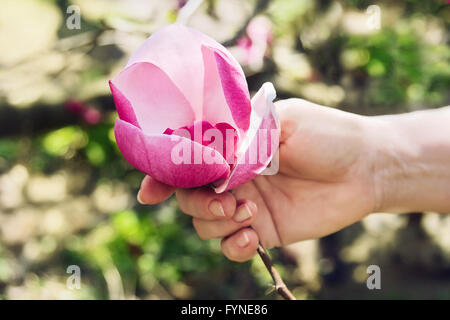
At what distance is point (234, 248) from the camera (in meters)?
0.88

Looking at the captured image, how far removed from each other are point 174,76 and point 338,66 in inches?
49.0

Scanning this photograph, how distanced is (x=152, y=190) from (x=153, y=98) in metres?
0.18

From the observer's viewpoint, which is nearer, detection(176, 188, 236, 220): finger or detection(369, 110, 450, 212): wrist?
detection(176, 188, 236, 220): finger

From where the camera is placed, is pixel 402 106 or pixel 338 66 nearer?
pixel 402 106

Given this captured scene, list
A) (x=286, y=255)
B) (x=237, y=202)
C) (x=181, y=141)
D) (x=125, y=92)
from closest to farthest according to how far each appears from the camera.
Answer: (x=181, y=141) < (x=125, y=92) < (x=237, y=202) < (x=286, y=255)

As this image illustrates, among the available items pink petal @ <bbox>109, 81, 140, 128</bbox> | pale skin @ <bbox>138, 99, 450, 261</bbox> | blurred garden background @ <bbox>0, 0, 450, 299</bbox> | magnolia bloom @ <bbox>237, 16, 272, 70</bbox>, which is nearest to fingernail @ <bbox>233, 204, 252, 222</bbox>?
pale skin @ <bbox>138, 99, 450, 261</bbox>

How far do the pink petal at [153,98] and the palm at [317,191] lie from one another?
29cm

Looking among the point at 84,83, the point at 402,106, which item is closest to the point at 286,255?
the point at 402,106

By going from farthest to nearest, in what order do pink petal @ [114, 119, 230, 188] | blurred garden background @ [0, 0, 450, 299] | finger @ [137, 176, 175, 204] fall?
blurred garden background @ [0, 0, 450, 299], finger @ [137, 176, 175, 204], pink petal @ [114, 119, 230, 188]

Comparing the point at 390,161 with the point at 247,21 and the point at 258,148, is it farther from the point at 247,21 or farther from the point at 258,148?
the point at 247,21

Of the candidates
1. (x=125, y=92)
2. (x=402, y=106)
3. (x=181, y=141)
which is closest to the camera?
(x=181, y=141)

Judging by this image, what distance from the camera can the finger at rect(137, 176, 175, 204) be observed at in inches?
31.3

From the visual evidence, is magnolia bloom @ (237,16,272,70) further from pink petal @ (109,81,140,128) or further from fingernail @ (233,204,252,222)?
pink petal @ (109,81,140,128)

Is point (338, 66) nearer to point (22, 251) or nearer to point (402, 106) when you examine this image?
point (402, 106)
